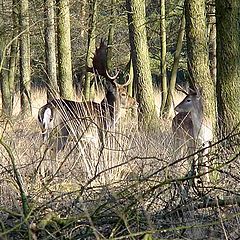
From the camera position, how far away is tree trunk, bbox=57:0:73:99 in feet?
39.9

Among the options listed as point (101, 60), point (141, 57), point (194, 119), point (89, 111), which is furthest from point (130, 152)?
point (141, 57)

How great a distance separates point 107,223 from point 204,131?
4.01 meters

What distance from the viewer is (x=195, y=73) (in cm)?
796

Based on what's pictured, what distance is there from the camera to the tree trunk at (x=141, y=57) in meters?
11.6

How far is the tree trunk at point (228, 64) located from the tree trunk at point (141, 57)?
183 inches

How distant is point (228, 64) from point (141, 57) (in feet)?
16.9

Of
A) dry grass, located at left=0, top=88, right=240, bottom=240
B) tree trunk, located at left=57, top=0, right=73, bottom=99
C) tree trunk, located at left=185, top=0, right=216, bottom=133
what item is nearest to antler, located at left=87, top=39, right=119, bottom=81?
tree trunk, located at left=185, top=0, right=216, bottom=133

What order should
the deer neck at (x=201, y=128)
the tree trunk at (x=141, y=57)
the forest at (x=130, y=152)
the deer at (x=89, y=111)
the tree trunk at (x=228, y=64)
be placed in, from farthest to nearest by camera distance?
the tree trunk at (x=141, y=57), the deer neck at (x=201, y=128), the deer at (x=89, y=111), the tree trunk at (x=228, y=64), the forest at (x=130, y=152)

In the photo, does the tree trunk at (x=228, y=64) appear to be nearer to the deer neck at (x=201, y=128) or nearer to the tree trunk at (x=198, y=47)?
the deer neck at (x=201, y=128)

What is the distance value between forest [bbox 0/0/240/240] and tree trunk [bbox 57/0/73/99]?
20mm

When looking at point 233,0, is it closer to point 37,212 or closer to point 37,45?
point 37,212

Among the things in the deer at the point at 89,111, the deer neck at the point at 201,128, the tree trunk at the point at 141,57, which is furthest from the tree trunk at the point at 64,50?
the deer neck at the point at 201,128

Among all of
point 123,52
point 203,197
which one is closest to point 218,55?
point 203,197

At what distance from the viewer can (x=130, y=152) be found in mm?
6574
